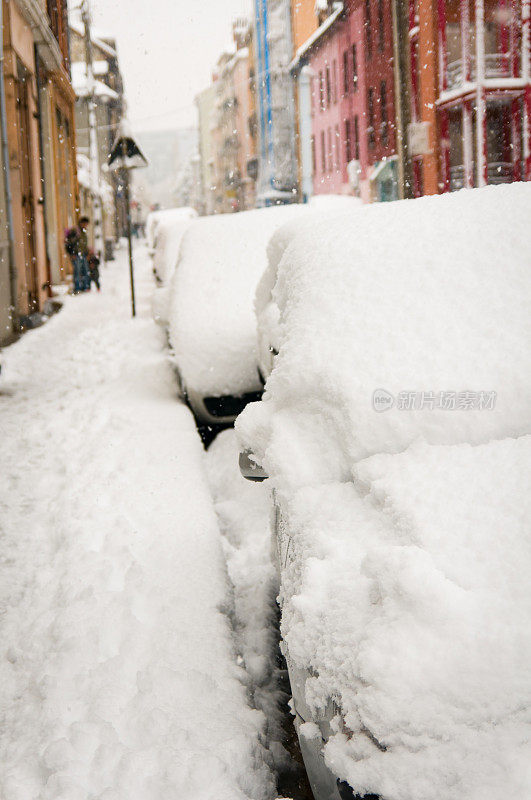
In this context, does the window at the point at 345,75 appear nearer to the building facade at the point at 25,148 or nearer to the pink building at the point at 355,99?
the pink building at the point at 355,99

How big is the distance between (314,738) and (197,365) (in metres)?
4.25

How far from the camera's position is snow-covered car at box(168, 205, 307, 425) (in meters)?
5.82

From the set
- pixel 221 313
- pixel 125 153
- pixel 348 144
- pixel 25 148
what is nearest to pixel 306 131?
pixel 348 144

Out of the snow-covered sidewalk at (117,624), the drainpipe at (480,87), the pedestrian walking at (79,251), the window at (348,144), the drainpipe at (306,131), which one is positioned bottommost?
the snow-covered sidewalk at (117,624)

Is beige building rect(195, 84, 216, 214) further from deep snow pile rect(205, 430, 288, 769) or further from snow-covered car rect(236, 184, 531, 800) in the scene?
snow-covered car rect(236, 184, 531, 800)

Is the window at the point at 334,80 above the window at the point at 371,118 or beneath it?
above

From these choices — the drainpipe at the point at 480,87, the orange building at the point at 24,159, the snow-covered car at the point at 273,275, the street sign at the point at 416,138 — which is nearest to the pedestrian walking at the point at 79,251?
the orange building at the point at 24,159

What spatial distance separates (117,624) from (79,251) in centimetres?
1700

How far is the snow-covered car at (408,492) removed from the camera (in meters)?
1.54

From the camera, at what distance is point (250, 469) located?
9.29 ft

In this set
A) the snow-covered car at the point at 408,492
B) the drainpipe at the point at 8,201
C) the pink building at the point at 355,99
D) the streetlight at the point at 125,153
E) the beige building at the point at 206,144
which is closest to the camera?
the snow-covered car at the point at 408,492

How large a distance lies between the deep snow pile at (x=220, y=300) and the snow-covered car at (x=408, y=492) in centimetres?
261

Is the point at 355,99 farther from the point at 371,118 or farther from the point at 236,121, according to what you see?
the point at 236,121

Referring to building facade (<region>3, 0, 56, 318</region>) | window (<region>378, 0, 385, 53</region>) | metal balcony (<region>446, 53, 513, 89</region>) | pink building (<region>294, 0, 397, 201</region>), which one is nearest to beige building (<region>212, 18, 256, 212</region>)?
pink building (<region>294, 0, 397, 201</region>)
